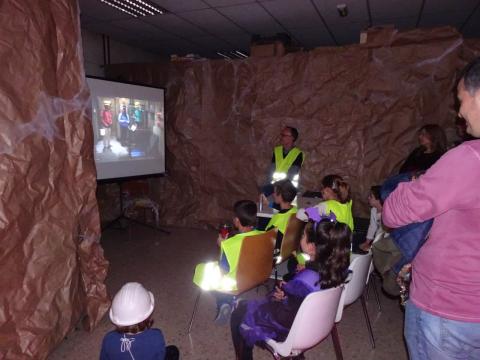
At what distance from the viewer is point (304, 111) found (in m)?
4.31

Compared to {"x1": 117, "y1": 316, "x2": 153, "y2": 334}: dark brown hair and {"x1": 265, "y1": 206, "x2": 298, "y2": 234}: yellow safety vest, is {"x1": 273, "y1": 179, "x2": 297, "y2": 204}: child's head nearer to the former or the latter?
{"x1": 265, "y1": 206, "x2": 298, "y2": 234}: yellow safety vest

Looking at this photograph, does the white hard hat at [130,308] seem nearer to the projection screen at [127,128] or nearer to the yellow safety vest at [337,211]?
the yellow safety vest at [337,211]

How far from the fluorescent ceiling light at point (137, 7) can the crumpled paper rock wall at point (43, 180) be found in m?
2.09

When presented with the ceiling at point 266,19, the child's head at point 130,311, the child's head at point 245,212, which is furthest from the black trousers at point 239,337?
the ceiling at point 266,19

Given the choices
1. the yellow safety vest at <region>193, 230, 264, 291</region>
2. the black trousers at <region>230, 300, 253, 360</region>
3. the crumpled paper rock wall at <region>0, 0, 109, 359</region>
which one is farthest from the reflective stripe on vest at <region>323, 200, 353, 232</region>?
the crumpled paper rock wall at <region>0, 0, 109, 359</region>

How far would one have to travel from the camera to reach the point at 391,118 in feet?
12.9

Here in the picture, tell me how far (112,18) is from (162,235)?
294 cm

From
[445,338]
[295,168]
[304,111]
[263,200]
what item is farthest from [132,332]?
[304,111]

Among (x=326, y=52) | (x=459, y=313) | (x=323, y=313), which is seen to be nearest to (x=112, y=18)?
(x=326, y=52)

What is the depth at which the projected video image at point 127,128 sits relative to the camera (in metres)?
3.84

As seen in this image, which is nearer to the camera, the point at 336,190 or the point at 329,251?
the point at 329,251

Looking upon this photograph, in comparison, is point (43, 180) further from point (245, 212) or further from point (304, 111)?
point (304, 111)

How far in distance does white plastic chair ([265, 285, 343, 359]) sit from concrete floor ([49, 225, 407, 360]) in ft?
2.25

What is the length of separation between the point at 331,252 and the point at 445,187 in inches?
34.8
